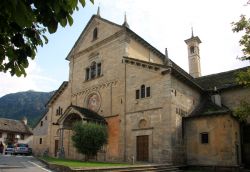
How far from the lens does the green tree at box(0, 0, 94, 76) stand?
3.10 m

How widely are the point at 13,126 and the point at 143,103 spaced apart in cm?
5482

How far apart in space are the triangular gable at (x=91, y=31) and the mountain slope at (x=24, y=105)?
371 feet

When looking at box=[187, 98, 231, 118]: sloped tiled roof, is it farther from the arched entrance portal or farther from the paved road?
the paved road

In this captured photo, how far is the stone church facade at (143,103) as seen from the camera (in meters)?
24.0

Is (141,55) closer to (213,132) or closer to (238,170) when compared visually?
(213,132)

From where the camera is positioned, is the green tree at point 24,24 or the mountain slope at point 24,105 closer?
the green tree at point 24,24

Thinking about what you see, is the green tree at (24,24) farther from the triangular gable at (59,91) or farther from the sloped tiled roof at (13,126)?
the sloped tiled roof at (13,126)

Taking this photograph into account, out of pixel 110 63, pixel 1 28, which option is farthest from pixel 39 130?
pixel 1 28

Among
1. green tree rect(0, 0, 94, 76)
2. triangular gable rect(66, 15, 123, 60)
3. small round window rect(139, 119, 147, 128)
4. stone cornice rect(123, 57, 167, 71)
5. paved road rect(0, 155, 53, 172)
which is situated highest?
triangular gable rect(66, 15, 123, 60)

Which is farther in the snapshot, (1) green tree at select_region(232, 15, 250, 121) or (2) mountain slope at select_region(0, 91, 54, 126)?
(2) mountain slope at select_region(0, 91, 54, 126)

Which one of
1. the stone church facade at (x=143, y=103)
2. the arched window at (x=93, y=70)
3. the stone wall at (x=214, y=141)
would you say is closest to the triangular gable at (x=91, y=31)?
the stone church facade at (x=143, y=103)

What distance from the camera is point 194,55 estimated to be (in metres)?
47.8

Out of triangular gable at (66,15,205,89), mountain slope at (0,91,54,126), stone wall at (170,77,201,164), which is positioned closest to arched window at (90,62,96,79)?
triangular gable at (66,15,205,89)

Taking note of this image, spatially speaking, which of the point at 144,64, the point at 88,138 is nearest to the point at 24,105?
the point at 88,138
